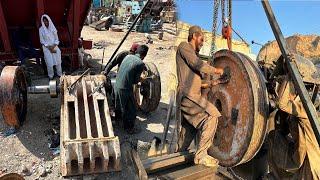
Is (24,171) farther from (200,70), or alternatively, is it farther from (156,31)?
(156,31)

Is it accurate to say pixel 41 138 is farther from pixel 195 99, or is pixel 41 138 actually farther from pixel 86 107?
pixel 195 99

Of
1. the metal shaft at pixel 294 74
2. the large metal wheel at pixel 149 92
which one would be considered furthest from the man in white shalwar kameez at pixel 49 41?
the metal shaft at pixel 294 74

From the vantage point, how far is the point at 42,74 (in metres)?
9.56

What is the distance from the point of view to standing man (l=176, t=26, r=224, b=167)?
432 centimetres

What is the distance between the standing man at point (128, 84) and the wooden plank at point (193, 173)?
83.0 inches

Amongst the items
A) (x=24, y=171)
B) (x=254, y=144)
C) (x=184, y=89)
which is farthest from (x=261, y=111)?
(x=24, y=171)

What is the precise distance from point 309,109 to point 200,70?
1632 millimetres

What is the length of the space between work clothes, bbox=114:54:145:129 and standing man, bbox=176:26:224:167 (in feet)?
5.62

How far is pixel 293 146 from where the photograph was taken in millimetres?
A: 4086

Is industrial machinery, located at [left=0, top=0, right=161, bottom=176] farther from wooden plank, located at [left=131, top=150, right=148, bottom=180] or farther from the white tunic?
wooden plank, located at [left=131, top=150, right=148, bottom=180]

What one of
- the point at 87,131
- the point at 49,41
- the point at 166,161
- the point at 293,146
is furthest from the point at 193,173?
the point at 49,41

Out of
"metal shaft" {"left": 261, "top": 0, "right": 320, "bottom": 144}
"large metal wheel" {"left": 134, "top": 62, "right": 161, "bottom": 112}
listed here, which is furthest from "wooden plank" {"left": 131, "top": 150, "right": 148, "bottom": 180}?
"large metal wheel" {"left": 134, "top": 62, "right": 161, "bottom": 112}

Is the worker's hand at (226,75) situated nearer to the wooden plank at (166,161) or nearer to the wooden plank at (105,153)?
the wooden plank at (166,161)

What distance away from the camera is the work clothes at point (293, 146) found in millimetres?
3632
